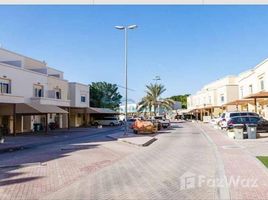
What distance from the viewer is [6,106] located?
36.5 m

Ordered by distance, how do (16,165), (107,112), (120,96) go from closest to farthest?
(16,165) < (107,112) < (120,96)

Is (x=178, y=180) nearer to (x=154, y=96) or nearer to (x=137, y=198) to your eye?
(x=137, y=198)

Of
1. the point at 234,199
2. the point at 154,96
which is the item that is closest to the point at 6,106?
the point at 234,199

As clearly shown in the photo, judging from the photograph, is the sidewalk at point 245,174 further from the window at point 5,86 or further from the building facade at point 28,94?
the window at point 5,86

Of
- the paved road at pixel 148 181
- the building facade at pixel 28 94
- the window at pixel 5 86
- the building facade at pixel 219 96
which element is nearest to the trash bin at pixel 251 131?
the paved road at pixel 148 181

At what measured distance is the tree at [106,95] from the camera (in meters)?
89.4

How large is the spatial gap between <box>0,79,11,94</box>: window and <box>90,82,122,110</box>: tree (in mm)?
50889

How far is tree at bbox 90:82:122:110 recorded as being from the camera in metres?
89.4

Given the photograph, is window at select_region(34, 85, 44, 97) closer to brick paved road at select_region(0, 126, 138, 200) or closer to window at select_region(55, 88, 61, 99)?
window at select_region(55, 88, 61, 99)

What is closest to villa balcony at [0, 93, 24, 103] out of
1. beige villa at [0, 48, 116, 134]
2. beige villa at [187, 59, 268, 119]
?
beige villa at [0, 48, 116, 134]

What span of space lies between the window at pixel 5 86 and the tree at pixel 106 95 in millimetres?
50889

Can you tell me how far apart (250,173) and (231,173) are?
1.93 ft

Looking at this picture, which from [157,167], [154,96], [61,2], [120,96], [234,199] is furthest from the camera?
[120,96]

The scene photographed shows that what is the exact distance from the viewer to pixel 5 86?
37.2m
